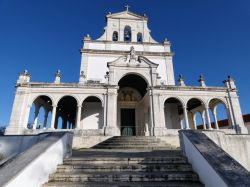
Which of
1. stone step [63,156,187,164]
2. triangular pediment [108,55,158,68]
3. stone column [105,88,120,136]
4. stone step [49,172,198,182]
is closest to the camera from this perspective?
stone step [49,172,198,182]

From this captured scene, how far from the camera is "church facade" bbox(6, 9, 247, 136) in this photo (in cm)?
1412

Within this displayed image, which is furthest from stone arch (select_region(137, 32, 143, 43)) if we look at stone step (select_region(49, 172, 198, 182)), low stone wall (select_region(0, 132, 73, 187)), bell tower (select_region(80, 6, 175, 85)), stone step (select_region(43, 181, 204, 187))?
stone step (select_region(43, 181, 204, 187))

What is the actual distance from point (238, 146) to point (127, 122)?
12683 millimetres

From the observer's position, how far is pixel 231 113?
15.6 metres

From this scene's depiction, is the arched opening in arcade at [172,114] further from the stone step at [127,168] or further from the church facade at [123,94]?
the stone step at [127,168]

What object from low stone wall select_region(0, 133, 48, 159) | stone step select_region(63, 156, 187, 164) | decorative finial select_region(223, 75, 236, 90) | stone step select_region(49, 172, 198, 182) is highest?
decorative finial select_region(223, 75, 236, 90)

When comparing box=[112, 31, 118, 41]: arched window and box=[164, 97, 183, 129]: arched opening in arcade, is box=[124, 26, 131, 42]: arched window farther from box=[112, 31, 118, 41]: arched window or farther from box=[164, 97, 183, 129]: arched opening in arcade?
box=[164, 97, 183, 129]: arched opening in arcade

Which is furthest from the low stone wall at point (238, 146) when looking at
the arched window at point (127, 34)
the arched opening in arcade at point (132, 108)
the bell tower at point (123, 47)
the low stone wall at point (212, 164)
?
the arched window at point (127, 34)

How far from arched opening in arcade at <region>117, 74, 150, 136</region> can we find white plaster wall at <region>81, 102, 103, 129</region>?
239cm

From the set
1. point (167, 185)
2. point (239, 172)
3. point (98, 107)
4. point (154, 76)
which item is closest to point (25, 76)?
point (98, 107)

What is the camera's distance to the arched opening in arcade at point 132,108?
1816 centimetres

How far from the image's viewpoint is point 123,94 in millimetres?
19234

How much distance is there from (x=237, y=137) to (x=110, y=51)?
55.5ft

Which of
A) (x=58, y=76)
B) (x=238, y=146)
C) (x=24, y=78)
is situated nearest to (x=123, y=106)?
(x=58, y=76)
